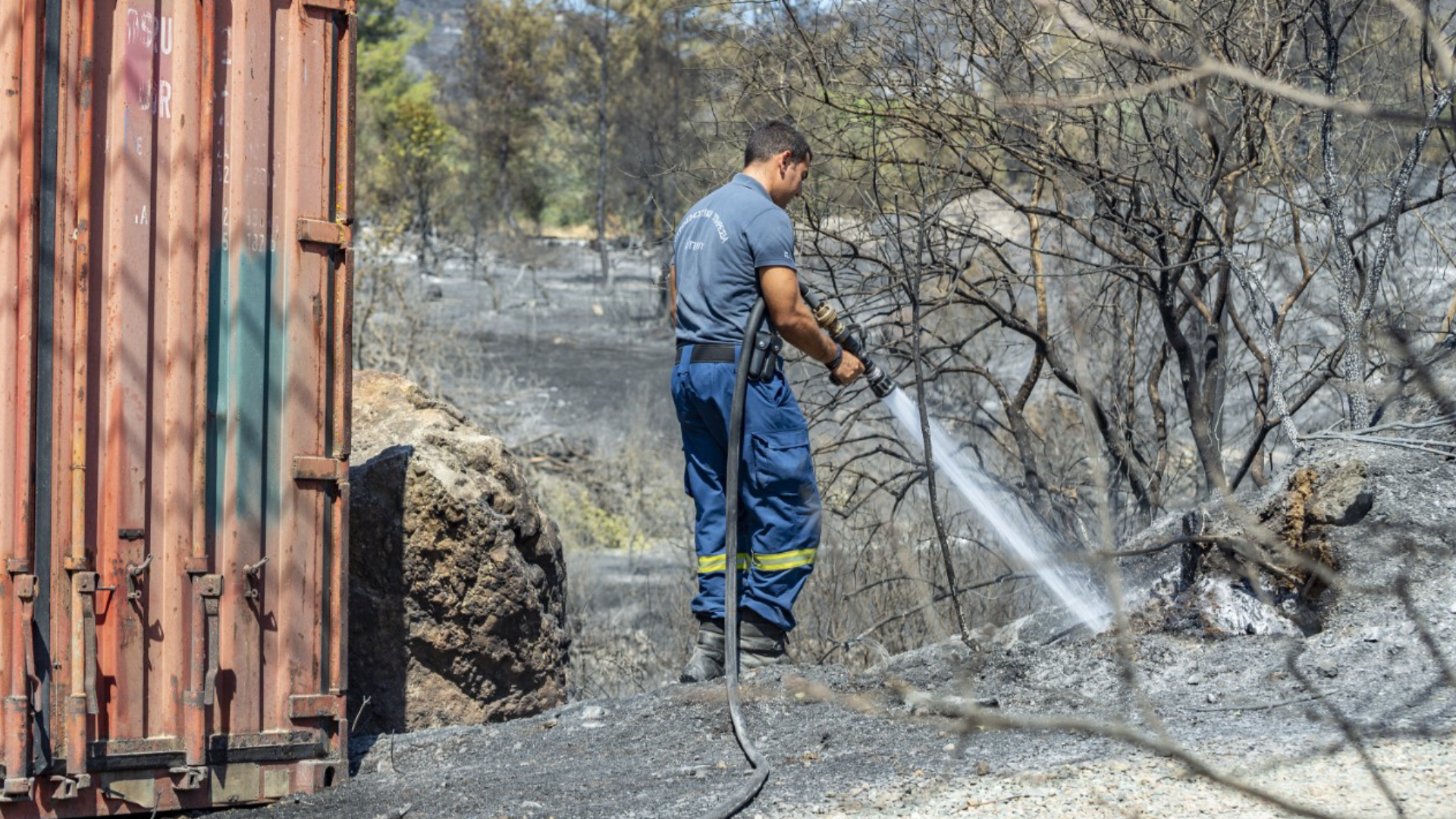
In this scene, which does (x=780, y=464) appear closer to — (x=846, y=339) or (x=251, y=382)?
(x=846, y=339)

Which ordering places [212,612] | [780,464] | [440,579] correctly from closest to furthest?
[212,612] → [780,464] → [440,579]

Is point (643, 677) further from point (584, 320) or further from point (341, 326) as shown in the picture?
point (584, 320)

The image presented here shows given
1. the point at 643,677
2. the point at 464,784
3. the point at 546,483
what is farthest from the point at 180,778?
the point at 546,483

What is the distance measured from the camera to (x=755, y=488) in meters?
5.12

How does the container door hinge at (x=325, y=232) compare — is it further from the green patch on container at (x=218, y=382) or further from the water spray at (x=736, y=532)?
the water spray at (x=736, y=532)

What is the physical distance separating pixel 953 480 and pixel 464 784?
9.75ft

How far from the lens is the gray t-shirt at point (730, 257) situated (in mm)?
5082

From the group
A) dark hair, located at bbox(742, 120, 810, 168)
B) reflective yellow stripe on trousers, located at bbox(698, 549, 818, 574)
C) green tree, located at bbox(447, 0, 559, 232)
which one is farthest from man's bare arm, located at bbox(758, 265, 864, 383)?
green tree, located at bbox(447, 0, 559, 232)

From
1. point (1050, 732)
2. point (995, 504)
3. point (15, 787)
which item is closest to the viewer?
point (15, 787)

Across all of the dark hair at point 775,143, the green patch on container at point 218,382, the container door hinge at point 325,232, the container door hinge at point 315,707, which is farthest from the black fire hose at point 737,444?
the green patch on container at point 218,382

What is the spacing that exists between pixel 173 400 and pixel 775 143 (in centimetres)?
225

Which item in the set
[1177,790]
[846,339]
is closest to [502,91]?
[846,339]

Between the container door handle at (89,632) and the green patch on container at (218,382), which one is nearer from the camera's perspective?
the container door handle at (89,632)

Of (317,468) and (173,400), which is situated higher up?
(173,400)
